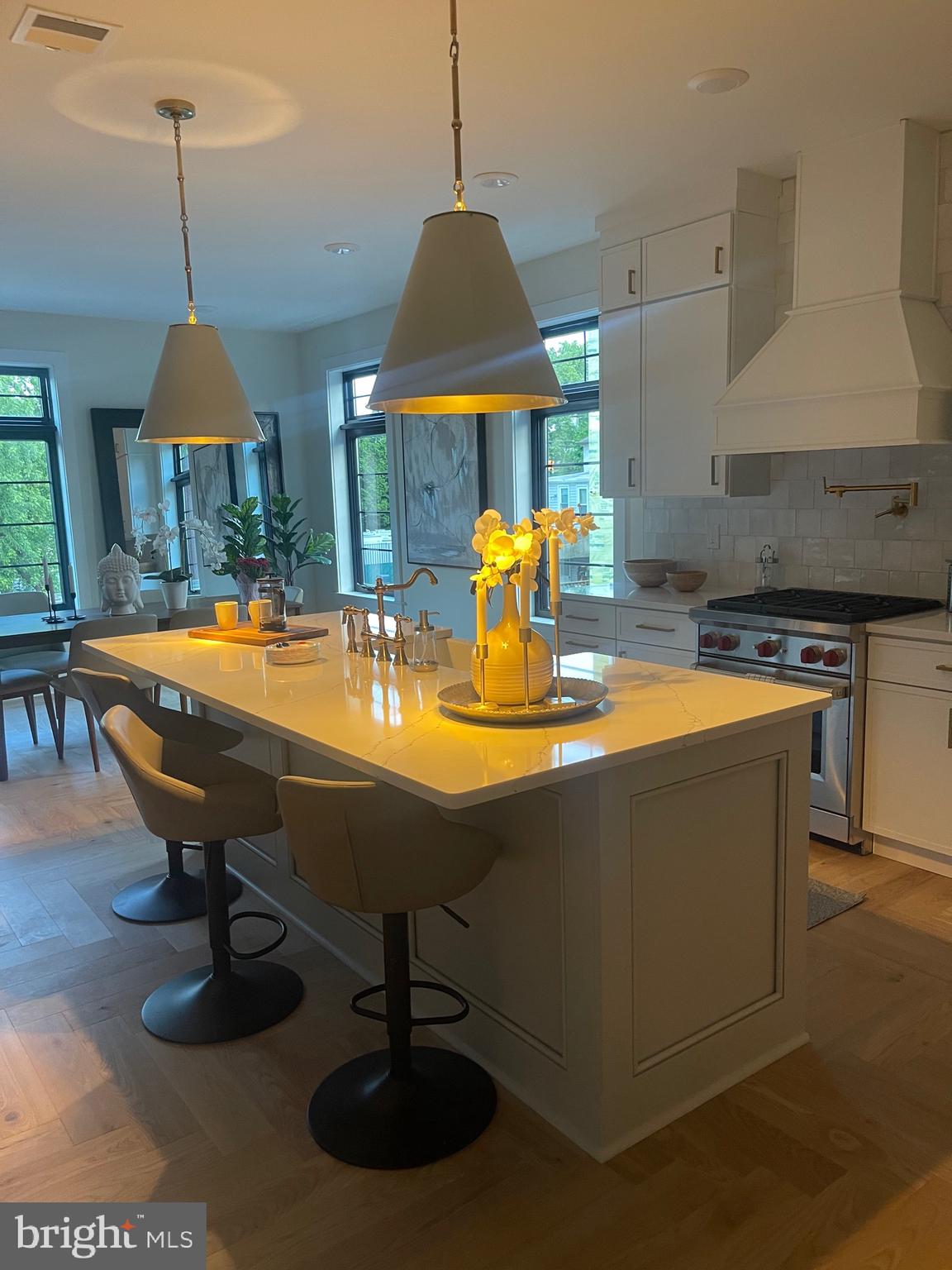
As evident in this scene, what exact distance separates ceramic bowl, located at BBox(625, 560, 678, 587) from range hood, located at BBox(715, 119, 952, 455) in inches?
38.7

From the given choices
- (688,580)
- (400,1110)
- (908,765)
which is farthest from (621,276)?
(400,1110)

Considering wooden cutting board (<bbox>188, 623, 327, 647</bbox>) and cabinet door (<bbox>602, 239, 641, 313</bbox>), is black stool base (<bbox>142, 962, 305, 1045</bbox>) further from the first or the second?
cabinet door (<bbox>602, 239, 641, 313</bbox>)

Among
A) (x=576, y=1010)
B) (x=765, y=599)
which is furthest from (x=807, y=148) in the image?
(x=576, y=1010)

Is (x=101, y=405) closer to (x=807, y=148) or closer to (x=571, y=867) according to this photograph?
(x=807, y=148)

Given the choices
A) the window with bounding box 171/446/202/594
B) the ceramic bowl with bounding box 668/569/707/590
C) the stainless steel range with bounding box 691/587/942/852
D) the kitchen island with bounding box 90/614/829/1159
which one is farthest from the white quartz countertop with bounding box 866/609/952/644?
the window with bounding box 171/446/202/594

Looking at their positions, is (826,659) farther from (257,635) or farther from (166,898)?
(166,898)

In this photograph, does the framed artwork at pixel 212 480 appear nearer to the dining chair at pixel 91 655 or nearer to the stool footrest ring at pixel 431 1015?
the dining chair at pixel 91 655

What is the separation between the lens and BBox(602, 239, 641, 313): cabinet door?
458 centimetres

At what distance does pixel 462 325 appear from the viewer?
6.50ft

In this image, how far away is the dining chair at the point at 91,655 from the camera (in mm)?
4906

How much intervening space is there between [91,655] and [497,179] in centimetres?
292

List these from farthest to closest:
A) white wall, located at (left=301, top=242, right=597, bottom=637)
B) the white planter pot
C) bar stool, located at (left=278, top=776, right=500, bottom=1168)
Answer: the white planter pot → white wall, located at (left=301, top=242, right=597, bottom=637) → bar stool, located at (left=278, top=776, right=500, bottom=1168)

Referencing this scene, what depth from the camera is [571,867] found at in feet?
6.73

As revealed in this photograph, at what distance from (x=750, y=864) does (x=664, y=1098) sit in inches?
22.3
